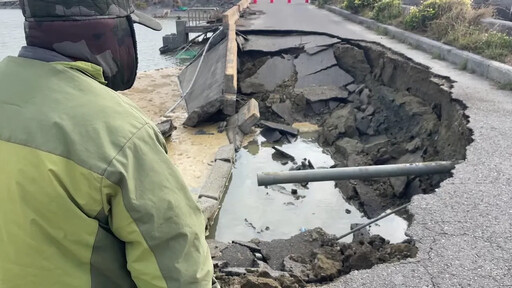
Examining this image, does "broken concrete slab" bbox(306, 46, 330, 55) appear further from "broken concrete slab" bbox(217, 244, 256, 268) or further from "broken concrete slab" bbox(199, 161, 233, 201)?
"broken concrete slab" bbox(217, 244, 256, 268)

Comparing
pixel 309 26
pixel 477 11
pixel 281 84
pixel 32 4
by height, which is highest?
pixel 32 4

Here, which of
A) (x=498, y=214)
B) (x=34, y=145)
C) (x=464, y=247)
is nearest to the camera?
(x=34, y=145)

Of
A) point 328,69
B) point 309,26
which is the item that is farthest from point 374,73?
point 309,26

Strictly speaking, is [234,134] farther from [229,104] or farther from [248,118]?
[229,104]

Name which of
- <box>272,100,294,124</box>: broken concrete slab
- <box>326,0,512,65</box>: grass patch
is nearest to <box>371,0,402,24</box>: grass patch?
<box>326,0,512,65</box>: grass patch

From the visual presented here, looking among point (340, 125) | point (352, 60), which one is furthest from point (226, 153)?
point (352, 60)

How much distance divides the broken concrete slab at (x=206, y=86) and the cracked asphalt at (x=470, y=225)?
5606mm

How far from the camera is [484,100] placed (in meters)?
6.42

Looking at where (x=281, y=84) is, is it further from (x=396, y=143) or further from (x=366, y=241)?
(x=366, y=241)

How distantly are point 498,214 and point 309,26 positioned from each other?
442 inches

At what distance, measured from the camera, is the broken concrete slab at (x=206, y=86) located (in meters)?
9.88

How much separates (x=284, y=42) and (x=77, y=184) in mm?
11761

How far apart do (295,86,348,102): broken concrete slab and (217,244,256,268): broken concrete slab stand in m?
6.54

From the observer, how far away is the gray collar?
1.31 meters
